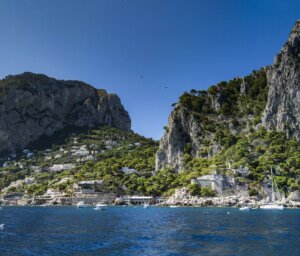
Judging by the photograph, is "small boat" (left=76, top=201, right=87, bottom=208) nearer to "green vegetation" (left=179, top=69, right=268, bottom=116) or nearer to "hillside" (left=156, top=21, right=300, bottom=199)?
"hillside" (left=156, top=21, right=300, bottom=199)

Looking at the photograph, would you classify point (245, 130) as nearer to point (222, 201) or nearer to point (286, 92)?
point (286, 92)

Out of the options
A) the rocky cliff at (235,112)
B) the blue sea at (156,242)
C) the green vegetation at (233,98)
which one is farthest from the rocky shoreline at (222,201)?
the blue sea at (156,242)

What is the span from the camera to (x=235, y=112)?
518ft

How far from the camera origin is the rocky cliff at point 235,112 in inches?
5536

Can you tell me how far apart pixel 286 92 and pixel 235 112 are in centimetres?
2281

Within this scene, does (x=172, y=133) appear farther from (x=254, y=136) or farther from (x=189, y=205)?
(x=189, y=205)

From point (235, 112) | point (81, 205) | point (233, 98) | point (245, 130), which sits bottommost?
point (81, 205)

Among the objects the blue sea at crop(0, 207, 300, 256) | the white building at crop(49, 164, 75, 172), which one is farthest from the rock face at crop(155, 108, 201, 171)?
the blue sea at crop(0, 207, 300, 256)

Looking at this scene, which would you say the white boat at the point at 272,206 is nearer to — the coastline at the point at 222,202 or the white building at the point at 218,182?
the coastline at the point at 222,202

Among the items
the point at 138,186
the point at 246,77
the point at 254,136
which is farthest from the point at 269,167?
the point at 246,77

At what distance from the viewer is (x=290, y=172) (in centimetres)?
11162

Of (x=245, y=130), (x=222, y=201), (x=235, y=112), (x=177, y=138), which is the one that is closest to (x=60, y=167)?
(x=177, y=138)

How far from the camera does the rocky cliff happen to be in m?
141

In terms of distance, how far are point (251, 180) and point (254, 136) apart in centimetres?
2712
